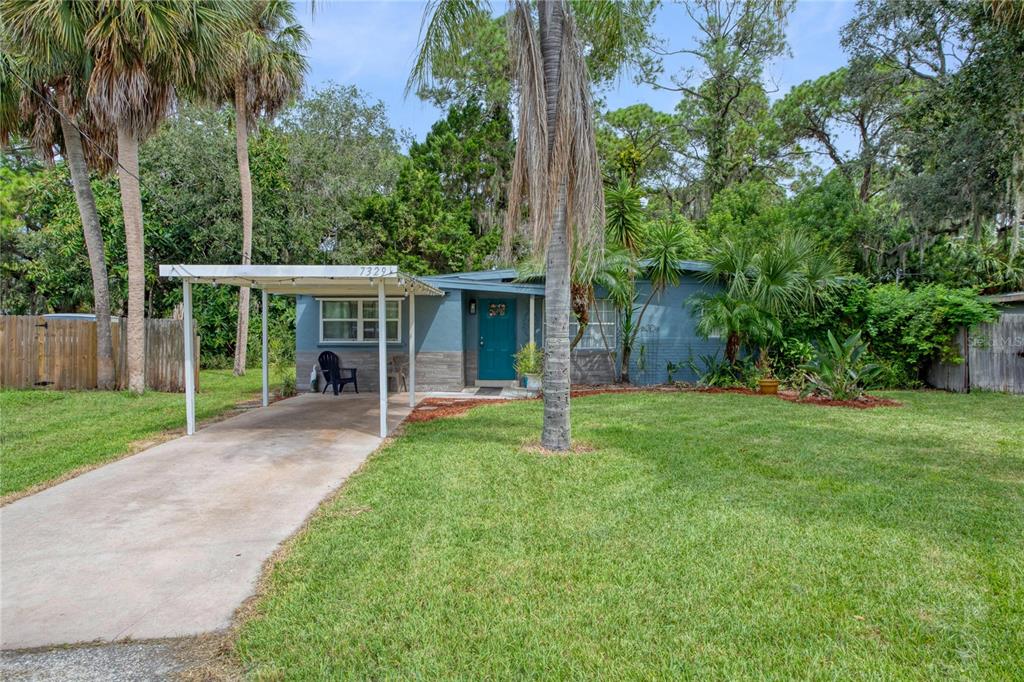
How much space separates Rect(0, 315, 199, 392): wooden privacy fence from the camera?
12.7 metres

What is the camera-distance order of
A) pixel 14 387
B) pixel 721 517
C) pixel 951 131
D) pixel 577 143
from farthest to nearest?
pixel 951 131
pixel 14 387
pixel 577 143
pixel 721 517

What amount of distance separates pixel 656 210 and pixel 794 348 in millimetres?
13395

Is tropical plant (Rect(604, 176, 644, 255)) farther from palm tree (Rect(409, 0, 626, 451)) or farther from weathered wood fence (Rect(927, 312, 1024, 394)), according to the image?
weathered wood fence (Rect(927, 312, 1024, 394))

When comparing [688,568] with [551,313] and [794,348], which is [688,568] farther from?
[794,348]

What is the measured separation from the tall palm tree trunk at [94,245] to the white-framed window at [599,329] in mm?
10368

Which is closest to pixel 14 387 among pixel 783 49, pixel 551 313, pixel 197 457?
pixel 197 457

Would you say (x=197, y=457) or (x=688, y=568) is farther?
(x=197, y=457)

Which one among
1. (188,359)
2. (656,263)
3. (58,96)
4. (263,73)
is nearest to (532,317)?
(656,263)

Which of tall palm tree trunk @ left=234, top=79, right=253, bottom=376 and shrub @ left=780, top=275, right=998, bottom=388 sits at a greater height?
tall palm tree trunk @ left=234, top=79, right=253, bottom=376

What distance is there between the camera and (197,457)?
23.0 ft

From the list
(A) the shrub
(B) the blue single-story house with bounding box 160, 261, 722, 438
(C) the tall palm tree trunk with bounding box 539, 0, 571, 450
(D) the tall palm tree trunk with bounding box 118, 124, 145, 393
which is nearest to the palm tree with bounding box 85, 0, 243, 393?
(D) the tall palm tree trunk with bounding box 118, 124, 145, 393

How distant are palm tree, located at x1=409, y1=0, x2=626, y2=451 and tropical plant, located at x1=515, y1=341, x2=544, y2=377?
19.7ft

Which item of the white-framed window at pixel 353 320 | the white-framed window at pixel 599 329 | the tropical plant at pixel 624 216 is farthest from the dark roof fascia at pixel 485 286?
the tropical plant at pixel 624 216

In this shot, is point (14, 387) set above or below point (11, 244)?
below
